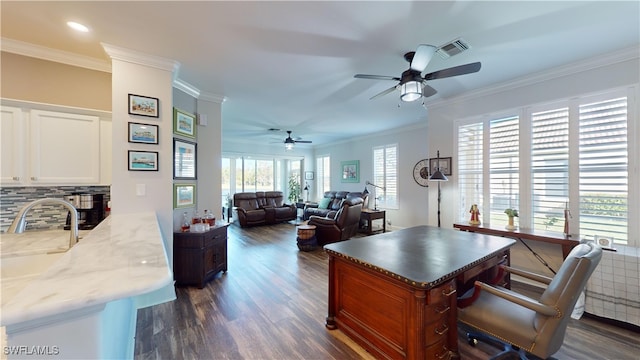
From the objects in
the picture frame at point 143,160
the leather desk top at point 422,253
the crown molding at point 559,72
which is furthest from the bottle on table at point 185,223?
the crown molding at point 559,72

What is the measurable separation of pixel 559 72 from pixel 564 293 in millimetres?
2763

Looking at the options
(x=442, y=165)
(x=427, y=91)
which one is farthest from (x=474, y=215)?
(x=427, y=91)

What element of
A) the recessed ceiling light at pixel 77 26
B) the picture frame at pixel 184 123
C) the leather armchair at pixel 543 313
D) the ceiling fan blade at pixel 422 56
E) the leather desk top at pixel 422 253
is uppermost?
the recessed ceiling light at pixel 77 26

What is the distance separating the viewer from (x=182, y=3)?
179 centimetres

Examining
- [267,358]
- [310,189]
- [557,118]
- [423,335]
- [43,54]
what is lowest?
[267,358]

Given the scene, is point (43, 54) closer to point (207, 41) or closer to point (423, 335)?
point (207, 41)

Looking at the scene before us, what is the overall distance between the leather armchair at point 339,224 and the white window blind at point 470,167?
1.94m

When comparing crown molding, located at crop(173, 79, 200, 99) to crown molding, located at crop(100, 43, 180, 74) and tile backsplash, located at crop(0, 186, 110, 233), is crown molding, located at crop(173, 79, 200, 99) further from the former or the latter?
tile backsplash, located at crop(0, 186, 110, 233)

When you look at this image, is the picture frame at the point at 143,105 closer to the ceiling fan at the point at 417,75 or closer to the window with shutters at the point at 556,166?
the ceiling fan at the point at 417,75

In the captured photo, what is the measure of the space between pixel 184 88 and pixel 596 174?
506 centimetres

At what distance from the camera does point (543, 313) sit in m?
1.47

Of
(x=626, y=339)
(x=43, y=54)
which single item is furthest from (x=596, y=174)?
(x=43, y=54)

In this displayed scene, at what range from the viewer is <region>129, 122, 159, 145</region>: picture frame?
2.51m

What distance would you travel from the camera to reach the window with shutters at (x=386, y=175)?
648 centimetres
